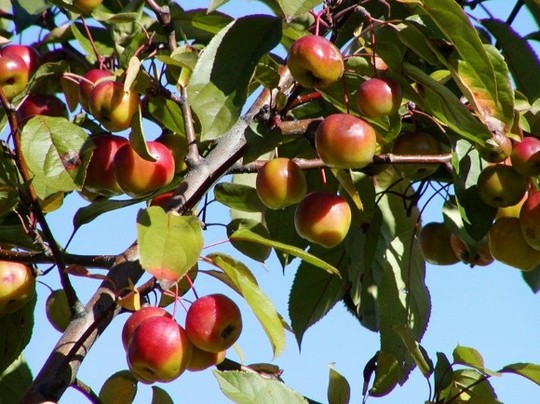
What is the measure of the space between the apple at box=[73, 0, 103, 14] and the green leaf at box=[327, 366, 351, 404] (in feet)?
2.99

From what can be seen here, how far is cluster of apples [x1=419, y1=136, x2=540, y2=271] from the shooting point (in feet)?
6.00

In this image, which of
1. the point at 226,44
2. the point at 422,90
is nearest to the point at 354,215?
the point at 422,90

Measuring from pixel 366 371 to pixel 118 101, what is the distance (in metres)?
0.82

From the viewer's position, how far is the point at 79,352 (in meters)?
1.58

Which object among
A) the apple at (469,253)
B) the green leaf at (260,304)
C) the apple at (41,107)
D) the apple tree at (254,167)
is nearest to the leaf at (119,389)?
the apple tree at (254,167)

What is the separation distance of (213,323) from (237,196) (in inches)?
17.4

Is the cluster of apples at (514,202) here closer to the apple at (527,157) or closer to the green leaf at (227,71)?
the apple at (527,157)

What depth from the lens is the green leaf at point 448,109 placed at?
171 cm

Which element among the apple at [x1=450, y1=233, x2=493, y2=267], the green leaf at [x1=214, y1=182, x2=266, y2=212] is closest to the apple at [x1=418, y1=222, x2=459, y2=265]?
the apple at [x1=450, y1=233, x2=493, y2=267]

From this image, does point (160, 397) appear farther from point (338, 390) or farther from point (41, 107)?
point (41, 107)

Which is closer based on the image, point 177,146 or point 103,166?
point 103,166

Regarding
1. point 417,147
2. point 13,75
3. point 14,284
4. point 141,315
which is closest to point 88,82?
point 13,75

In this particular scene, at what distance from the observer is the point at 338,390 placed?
194 cm

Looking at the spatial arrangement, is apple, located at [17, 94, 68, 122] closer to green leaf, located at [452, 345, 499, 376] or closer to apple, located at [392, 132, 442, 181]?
apple, located at [392, 132, 442, 181]
